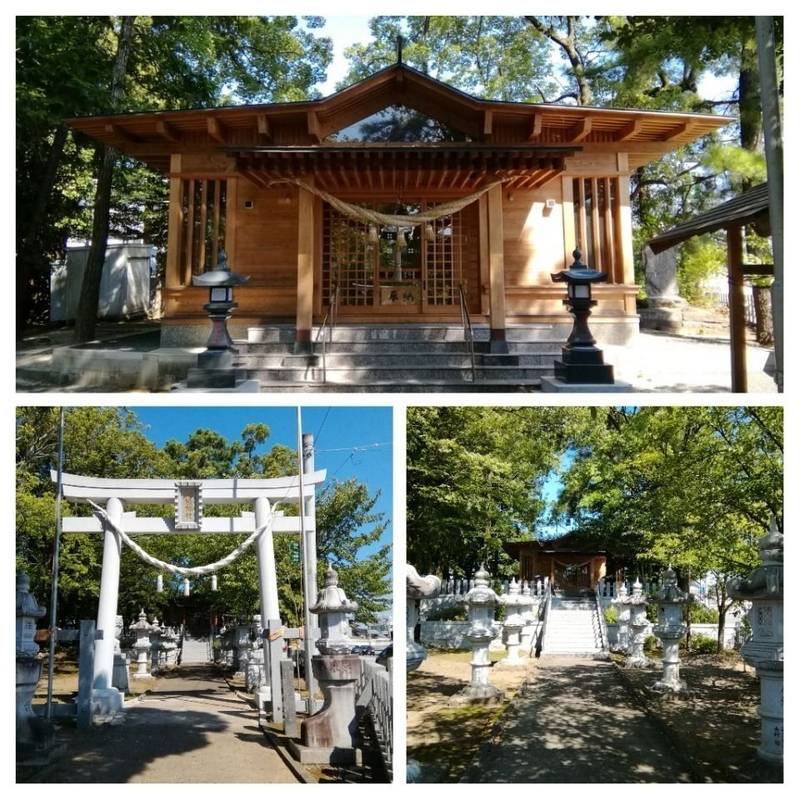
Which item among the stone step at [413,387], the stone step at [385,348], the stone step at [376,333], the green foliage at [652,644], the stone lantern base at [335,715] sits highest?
the stone step at [376,333]

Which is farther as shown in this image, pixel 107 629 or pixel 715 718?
pixel 107 629

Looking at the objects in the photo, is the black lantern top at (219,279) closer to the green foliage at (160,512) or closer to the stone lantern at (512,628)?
the green foliage at (160,512)

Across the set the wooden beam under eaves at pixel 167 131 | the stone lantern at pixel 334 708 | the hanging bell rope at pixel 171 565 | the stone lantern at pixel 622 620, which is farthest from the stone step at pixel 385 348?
the stone lantern at pixel 622 620

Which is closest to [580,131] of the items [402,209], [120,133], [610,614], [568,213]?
[568,213]

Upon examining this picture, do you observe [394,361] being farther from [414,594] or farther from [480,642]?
[414,594]

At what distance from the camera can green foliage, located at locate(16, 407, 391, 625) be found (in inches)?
338

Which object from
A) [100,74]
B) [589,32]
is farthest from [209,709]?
[589,32]

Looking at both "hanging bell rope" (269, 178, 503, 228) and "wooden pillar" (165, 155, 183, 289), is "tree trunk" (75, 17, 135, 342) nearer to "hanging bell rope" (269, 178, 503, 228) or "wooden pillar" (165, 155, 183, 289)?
Result: "wooden pillar" (165, 155, 183, 289)

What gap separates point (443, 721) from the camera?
227 inches

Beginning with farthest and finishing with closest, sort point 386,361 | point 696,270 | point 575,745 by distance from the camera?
1. point 696,270
2. point 386,361
3. point 575,745

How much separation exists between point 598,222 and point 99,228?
711cm

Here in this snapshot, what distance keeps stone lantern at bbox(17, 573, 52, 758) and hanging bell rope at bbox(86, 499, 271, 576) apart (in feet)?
6.63

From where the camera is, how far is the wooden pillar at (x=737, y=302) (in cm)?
673

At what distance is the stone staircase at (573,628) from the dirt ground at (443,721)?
5.57 meters
